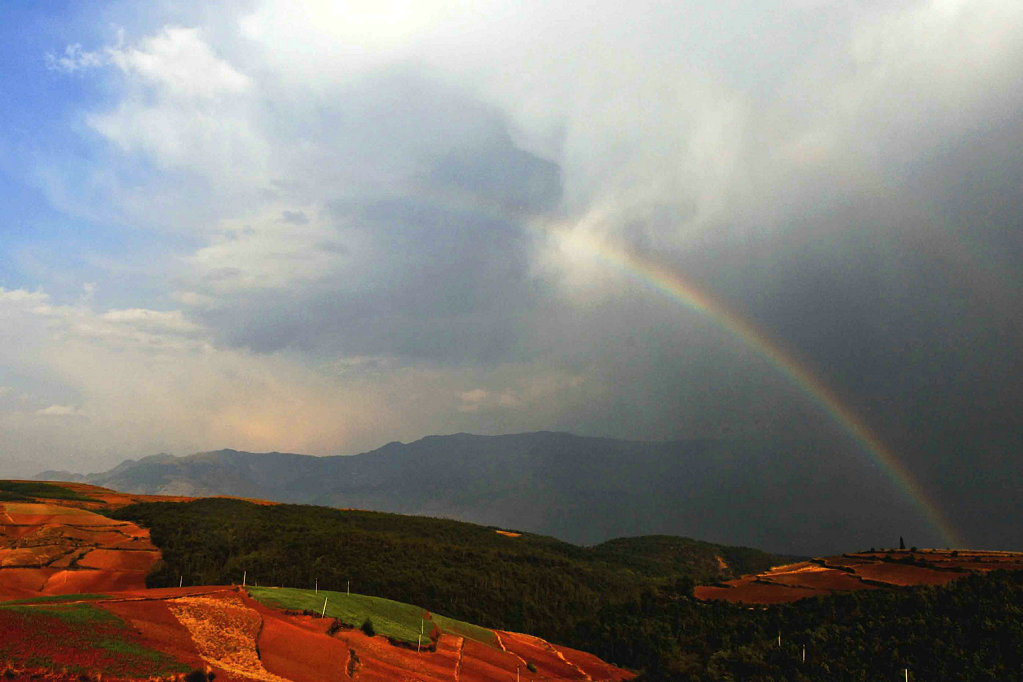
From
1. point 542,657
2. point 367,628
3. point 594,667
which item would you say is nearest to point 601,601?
point 594,667

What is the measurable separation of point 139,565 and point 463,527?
73739 millimetres

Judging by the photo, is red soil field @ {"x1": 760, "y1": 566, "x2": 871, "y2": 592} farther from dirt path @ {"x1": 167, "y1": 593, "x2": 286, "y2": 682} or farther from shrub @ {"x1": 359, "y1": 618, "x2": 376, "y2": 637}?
dirt path @ {"x1": 167, "y1": 593, "x2": 286, "y2": 682}

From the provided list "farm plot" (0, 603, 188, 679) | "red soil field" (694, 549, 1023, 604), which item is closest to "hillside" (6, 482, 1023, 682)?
"farm plot" (0, 603, 188, 679)

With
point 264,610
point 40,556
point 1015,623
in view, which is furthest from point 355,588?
point 1015,623

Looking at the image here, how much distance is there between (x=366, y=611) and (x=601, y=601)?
5572 cm

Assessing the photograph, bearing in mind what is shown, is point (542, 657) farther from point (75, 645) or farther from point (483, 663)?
point (75, 645)

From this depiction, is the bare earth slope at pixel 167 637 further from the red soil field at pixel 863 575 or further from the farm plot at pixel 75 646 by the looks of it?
the red soil field at pixel 863 575

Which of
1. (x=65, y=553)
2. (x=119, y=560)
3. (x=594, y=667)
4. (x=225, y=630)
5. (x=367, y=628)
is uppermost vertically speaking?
(x=225, y=630)

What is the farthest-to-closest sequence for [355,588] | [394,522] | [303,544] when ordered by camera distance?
[394,522]
[303,544]
[355,588]

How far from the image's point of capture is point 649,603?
51.1 m

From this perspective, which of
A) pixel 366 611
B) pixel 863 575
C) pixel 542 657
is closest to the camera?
pixel 366 611

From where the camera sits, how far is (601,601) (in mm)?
80438

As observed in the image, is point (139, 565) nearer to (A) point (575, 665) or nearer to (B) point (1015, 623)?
(A) point (575, 665)

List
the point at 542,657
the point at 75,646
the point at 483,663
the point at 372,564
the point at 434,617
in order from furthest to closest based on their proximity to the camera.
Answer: the point at 372,564, the point at 434,617, the point at 542,657, the point at 483,663, the point at 75,646
